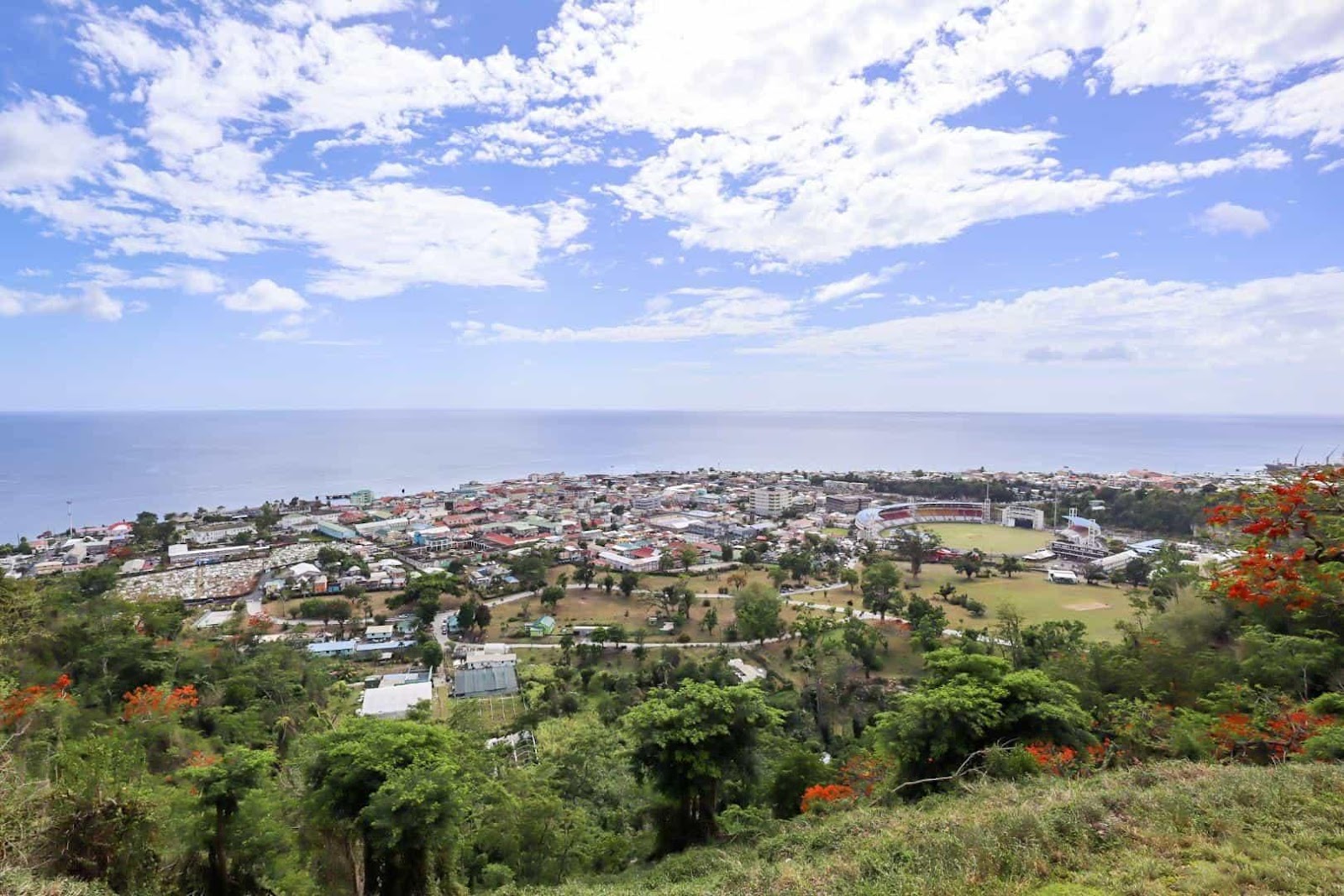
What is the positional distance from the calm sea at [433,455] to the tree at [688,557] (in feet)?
79.2

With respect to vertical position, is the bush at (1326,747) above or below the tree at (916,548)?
above

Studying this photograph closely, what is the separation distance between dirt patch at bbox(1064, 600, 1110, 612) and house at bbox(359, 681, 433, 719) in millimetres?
17750

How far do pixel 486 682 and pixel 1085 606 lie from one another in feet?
56.2

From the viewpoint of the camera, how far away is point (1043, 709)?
5.71 m

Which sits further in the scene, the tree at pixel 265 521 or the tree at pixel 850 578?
the tree at pixel 265 521

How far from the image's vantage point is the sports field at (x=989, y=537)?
27609 mm

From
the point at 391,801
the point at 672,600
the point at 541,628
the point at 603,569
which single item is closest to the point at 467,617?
the point at 541,628

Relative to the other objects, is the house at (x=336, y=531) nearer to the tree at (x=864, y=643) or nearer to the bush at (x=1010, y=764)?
the tree at (x=864, y=643)

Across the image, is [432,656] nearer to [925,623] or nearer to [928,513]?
[925,623]

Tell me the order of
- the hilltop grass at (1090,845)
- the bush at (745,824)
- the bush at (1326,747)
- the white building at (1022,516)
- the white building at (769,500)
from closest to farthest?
1. the hilltop grass at (1090,845)
2. the bush at (1326,747)
3. the bush at (745,824)
4. the white building at (1022,516)
5. the white building at (769,500)

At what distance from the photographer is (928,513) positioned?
36438mm

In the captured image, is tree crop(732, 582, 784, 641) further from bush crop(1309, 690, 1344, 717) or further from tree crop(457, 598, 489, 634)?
bush crop(1309, 690, 1344, 717)

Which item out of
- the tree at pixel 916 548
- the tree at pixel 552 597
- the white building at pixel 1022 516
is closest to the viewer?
the tree at pixel 552 597

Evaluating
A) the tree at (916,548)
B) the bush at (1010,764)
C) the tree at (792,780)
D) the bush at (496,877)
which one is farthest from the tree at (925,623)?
the bush at (496,877)
